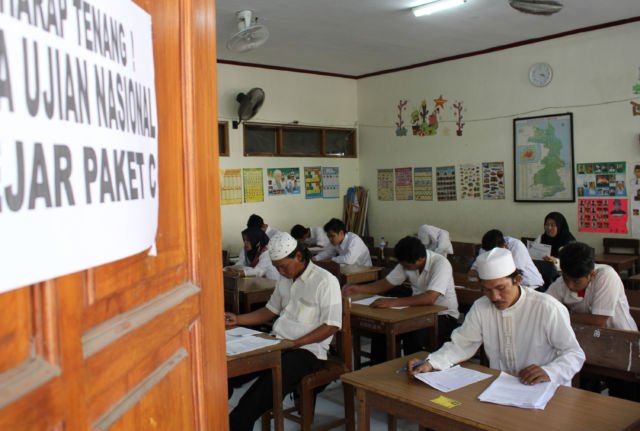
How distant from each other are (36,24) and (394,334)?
313cm

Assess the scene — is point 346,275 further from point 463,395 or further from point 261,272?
point 463,395

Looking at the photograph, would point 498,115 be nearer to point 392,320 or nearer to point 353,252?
point 353,252

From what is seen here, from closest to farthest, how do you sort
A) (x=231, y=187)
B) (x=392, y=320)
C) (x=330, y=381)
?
(x=330, y=381) → (x=392, y=320) → (x=231, y=187)

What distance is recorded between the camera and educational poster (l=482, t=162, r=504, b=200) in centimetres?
724

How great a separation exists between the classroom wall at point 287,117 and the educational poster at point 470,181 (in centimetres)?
191

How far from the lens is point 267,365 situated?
9.19ft

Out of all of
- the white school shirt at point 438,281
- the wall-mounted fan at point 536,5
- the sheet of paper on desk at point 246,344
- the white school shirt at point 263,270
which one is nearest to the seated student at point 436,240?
the white school shirt at point 263,270

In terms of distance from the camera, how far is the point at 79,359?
0.62 metres

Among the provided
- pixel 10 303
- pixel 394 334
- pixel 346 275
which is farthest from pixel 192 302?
pixel 346 275

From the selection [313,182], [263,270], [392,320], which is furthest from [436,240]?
[392,320]

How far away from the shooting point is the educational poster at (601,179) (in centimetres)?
619

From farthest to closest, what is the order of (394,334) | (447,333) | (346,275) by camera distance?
(346,275) < (447,333) < (394,334)

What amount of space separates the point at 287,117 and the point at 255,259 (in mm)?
3078

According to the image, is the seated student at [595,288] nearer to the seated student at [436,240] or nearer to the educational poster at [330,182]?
the seated student at [436,240]
